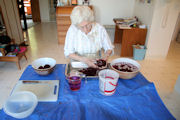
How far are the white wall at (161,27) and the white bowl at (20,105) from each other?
274 centimetres

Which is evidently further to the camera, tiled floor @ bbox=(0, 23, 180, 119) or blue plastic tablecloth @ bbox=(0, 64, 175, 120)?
tiled floor @ bbox=(0, 23, 180, 119)

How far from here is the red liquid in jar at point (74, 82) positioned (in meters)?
0.98

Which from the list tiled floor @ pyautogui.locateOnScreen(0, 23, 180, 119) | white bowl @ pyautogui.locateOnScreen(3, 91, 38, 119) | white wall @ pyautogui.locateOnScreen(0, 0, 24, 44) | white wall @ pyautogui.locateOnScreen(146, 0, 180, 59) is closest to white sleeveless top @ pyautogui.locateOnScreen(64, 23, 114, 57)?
white bowl @ pyautogui.locateOnScreen(3, 91, 38, 119)

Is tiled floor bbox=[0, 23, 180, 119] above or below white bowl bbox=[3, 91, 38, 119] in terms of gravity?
below

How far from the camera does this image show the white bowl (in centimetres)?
75

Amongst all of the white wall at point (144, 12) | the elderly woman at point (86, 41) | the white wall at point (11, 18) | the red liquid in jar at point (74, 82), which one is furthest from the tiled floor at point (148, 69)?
the red liquid in jar at point (74, 82)

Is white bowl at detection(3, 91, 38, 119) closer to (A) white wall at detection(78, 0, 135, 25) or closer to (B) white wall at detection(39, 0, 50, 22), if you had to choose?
(A) white wall at detection(78, 0, 135, 25)

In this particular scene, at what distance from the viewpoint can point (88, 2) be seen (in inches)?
155

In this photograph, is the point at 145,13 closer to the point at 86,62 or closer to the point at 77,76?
the point at 86,62

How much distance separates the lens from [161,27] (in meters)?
2.84

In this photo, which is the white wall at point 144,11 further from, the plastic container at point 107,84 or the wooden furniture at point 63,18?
the plastic container at point 107,84

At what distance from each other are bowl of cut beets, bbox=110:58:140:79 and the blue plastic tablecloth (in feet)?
0.22

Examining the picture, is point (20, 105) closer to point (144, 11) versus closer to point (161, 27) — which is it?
point (161, 27)

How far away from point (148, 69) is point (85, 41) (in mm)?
1711
